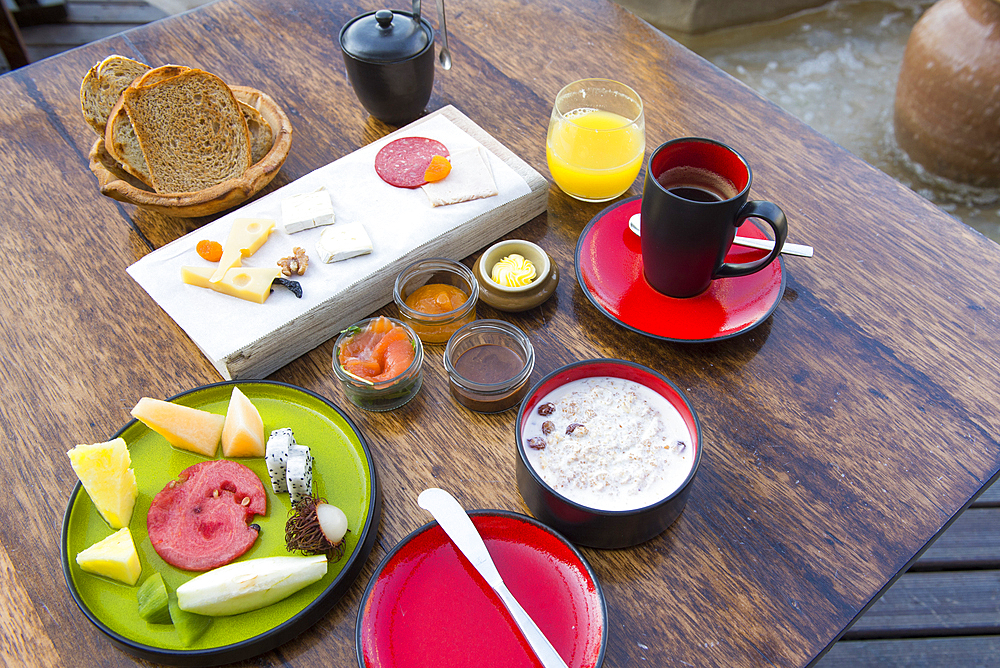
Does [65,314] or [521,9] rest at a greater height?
[521,9]

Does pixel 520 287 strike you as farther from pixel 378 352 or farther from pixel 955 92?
pixel 955 92

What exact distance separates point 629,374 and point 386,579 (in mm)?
433

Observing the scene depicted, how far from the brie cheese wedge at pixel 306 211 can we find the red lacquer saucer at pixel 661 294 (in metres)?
0.47

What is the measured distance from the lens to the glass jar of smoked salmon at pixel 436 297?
1.14m

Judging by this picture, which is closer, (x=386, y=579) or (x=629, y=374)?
(x=386, y=579)

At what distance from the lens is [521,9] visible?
5.99 ft

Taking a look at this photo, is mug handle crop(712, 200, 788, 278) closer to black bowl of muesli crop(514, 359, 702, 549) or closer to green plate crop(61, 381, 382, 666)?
black bowl of muesli crop(514, 359, 702, 549)

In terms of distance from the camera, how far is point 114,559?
33.4 inches

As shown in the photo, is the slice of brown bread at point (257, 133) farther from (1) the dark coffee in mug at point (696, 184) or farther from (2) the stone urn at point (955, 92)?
(2) the stone urn at point (955, 92)

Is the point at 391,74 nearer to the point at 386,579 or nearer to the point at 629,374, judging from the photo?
the point at 629,374

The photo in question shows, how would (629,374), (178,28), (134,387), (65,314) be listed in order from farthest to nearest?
1. (178,28)
2. (65,314)
3. (134,387)
4. (629,374)

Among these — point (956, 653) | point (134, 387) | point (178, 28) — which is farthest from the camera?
point (178, 28)

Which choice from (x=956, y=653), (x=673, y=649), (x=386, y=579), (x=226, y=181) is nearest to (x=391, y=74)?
(x=226, y=181)

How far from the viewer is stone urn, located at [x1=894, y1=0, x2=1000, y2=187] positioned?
2.49 meters
